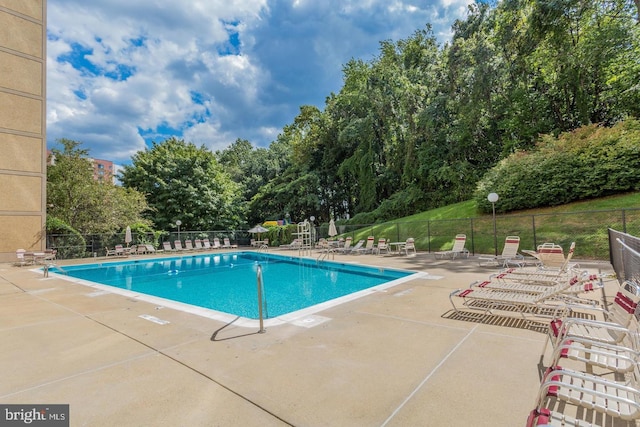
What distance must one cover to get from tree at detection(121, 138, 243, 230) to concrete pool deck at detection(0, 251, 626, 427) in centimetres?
2165

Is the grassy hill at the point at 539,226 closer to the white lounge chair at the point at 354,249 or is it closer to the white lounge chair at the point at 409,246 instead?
the white lounge chair at the point at 409,246

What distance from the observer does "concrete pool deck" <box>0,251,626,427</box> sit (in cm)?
250

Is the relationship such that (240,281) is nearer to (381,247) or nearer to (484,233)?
(381,247)

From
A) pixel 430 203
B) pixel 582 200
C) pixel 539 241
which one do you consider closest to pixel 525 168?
pixel 582 200

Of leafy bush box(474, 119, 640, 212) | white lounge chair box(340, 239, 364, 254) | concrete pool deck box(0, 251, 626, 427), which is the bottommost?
concrete pool deck box(0, 251, 626, 427)

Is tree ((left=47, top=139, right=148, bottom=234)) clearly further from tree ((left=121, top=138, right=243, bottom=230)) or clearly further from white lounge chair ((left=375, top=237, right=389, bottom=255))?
white lounge chair ((left=375, top=237, right=389, bottom=255))

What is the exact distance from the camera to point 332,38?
22656 mm

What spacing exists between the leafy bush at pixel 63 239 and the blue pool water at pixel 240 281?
336 centimetres

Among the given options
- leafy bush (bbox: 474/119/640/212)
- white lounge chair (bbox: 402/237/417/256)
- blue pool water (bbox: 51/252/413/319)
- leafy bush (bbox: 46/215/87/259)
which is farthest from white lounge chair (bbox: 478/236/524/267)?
leafy bush (bbox: 46/215/87/259)

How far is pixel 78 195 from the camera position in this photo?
18719mm

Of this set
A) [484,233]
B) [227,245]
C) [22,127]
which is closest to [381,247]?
[484,233]

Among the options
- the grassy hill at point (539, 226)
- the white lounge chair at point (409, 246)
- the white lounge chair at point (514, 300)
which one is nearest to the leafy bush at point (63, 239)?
the grassy hill at point (539, 226)

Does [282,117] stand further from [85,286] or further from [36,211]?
[85,286]

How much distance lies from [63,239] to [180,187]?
10219mm
